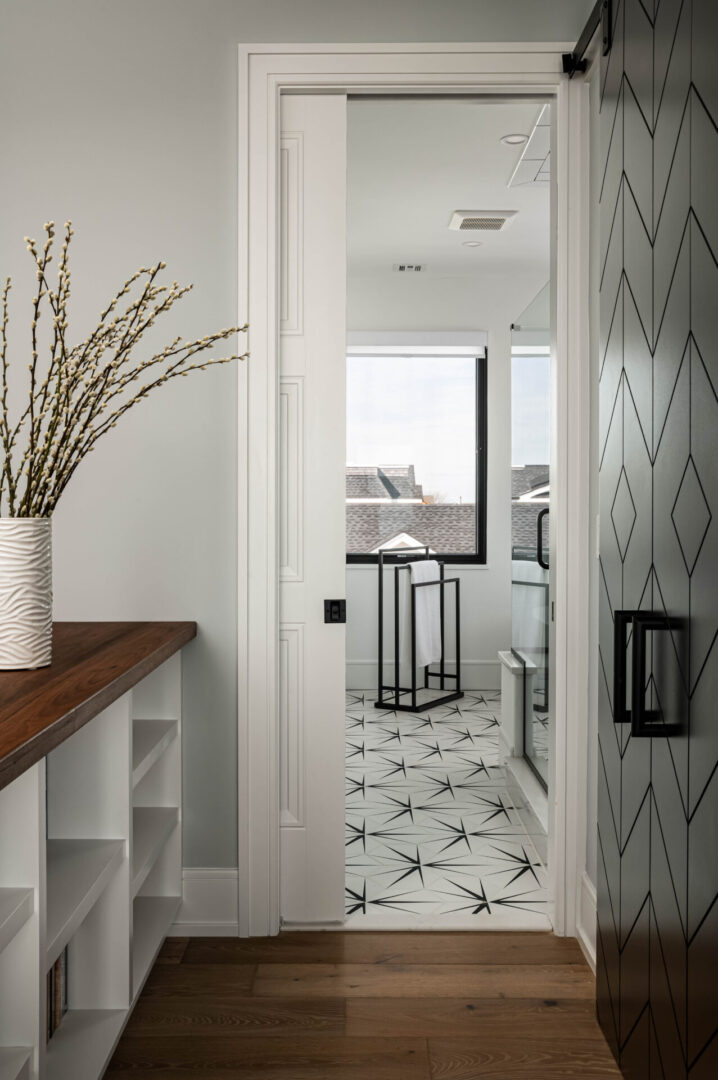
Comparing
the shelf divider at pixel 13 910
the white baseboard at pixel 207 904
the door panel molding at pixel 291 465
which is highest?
the door panel molding at pixel 291 465

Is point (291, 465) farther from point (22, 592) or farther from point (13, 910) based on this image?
point (13, 910)

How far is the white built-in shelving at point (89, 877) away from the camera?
130 cm

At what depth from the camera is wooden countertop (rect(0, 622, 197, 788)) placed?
1.21 m

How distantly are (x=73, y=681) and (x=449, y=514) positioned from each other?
4544 mm

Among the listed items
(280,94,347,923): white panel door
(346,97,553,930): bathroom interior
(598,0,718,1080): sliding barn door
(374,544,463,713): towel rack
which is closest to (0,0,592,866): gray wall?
(280,94,347,923): white panel door

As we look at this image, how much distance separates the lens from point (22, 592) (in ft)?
5.50

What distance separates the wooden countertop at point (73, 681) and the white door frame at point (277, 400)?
33 centimetres

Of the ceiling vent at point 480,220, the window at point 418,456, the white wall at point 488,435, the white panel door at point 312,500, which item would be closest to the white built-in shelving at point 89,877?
the white panel door at point 312,500

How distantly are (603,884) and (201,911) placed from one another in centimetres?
112

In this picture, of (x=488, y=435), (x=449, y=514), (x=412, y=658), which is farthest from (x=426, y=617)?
(x=488, y=435)

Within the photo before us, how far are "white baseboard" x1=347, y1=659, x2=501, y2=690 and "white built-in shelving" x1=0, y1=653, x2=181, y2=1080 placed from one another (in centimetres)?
343

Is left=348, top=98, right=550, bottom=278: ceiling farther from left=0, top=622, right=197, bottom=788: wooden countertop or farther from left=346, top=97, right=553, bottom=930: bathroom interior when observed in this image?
left=0, top=622, right=197, bottom=788: wooden countertop

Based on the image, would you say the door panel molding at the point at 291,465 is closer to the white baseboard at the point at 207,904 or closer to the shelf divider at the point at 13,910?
the white baseboard at the point at 207,904

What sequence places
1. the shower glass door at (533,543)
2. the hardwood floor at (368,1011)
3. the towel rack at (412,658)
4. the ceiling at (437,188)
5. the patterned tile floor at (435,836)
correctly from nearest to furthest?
1. the hardwood floor at (368,1011)
2. the patterned tile floor at (435,836)
3. the shower glass door at (533,543)
4. the ceiling at (437,188)
5. the towel rack at (412,658)
